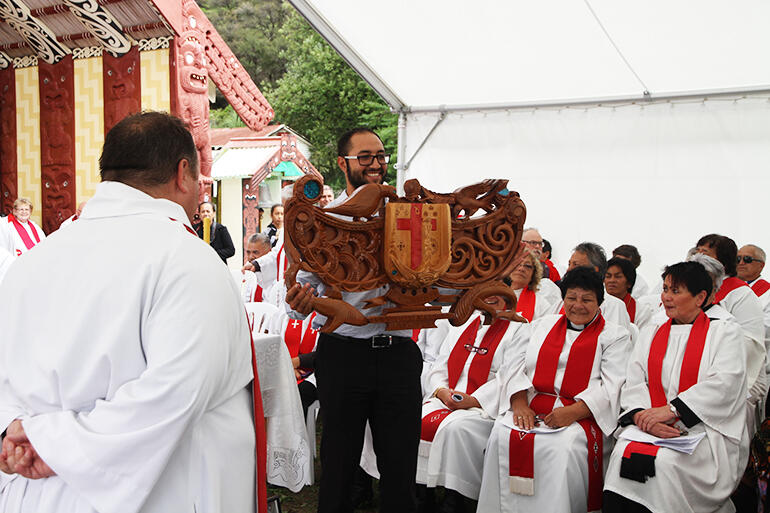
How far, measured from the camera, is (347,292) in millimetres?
2736

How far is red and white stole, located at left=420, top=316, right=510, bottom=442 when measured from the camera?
14.4 ft

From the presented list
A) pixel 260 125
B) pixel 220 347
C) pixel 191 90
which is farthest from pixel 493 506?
pixel 260 125

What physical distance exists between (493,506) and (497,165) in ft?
14.9

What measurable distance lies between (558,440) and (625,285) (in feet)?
6.42

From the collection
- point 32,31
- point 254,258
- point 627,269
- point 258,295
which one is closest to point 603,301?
point 627,269

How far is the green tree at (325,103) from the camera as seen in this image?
82.2 ft

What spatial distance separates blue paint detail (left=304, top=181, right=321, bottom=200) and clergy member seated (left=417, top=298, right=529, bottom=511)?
1.64 meters

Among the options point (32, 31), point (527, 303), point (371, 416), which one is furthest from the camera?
point (32, 31)

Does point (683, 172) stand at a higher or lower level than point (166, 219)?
higher

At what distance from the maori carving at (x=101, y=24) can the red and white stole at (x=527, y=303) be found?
587cm

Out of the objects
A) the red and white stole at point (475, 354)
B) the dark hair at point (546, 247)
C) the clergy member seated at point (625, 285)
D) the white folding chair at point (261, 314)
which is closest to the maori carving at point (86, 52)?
the white folding chair at point (261, 314)

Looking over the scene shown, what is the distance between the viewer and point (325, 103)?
85.3ft

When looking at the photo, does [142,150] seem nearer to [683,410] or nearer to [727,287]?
[683,410]

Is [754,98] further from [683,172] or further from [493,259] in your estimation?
[493,259]
